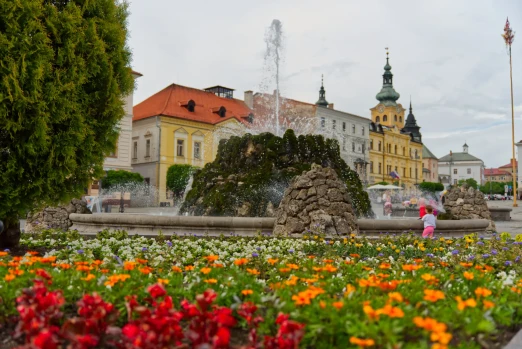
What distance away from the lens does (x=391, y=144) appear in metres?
90.7

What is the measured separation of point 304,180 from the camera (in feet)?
32.4

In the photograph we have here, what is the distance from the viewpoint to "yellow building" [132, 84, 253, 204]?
5109cm

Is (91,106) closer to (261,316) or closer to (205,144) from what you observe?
(261,316)

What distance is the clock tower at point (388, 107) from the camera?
3755 inches

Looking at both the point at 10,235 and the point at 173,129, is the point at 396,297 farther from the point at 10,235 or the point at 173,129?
the point at 173,129

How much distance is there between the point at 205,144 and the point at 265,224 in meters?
44.3

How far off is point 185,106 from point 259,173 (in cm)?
4223

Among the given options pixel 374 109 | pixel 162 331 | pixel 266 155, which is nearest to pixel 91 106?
pixel 162 331

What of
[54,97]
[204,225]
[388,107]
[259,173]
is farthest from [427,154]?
[54,97]

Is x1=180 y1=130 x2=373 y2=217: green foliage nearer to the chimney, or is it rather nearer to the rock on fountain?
the rock on fountain

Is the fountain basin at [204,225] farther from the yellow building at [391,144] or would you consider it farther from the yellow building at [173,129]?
the yellow building at [391,144]

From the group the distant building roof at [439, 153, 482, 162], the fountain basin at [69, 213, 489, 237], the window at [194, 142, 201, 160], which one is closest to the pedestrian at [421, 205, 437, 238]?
the fountain basin at [69, 213, 489, 237]

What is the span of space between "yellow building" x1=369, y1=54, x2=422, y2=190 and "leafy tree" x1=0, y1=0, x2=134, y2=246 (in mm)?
78045

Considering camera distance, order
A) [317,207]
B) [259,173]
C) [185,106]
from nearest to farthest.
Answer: [317,207]
[259,173]
[185,106]
